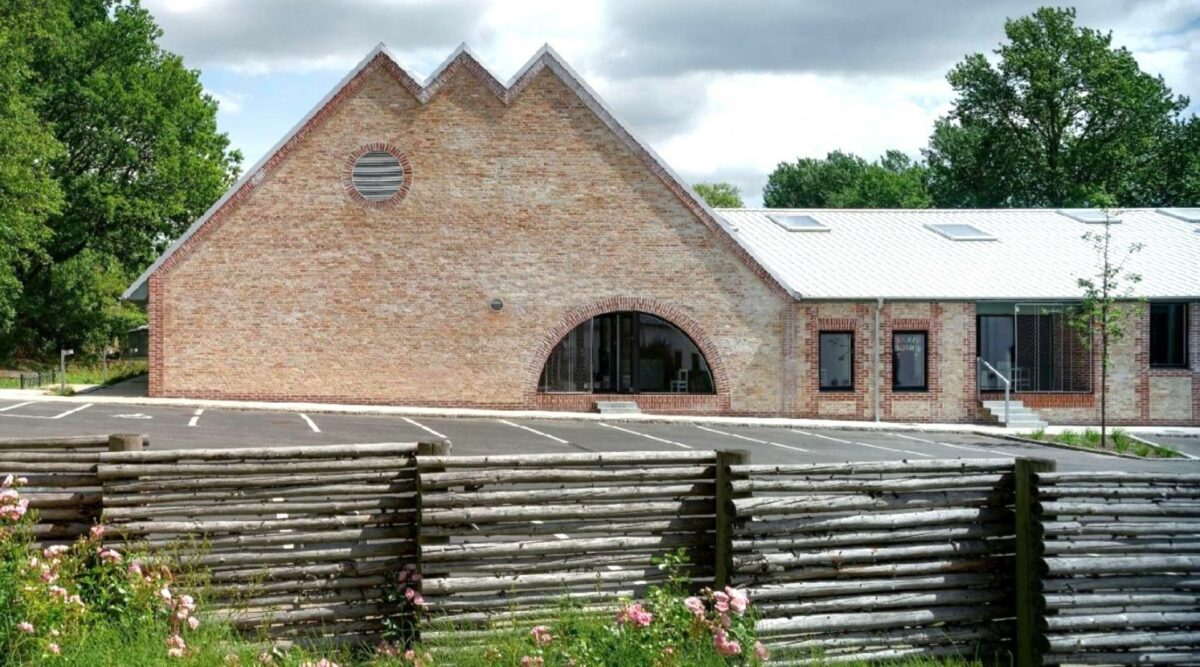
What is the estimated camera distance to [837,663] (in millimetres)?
7121

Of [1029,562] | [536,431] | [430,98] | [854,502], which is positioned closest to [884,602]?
[854,502]

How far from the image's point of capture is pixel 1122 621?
23.7ft

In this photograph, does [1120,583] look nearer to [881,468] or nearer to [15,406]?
[881,468]

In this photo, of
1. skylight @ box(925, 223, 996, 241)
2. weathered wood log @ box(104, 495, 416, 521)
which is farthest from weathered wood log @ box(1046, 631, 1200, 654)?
skylight @ box(925, 223, 996, 241)

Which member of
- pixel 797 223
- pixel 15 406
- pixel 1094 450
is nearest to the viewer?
pixel 1094 450

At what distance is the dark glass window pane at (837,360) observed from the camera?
29438 millimetres

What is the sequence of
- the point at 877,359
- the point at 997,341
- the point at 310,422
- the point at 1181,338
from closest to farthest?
the point at 310,422 < the point at 877,359 < the point at 1181,338 < the point at 997,341

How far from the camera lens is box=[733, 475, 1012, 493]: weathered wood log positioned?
23.7ft

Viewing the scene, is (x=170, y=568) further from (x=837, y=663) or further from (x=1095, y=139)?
(x=1095, y=139)

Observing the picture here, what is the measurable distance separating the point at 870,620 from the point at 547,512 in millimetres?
2078

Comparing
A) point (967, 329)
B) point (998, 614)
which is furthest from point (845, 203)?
point (998, 614)

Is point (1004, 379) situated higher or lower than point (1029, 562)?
higher

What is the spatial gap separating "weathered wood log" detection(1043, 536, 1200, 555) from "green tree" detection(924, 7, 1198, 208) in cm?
4753

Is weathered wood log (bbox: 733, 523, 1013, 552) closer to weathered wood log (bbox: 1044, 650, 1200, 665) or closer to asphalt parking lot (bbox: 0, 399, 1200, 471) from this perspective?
weathered wood log (bbox: 1044, 650, 1200, 665)
